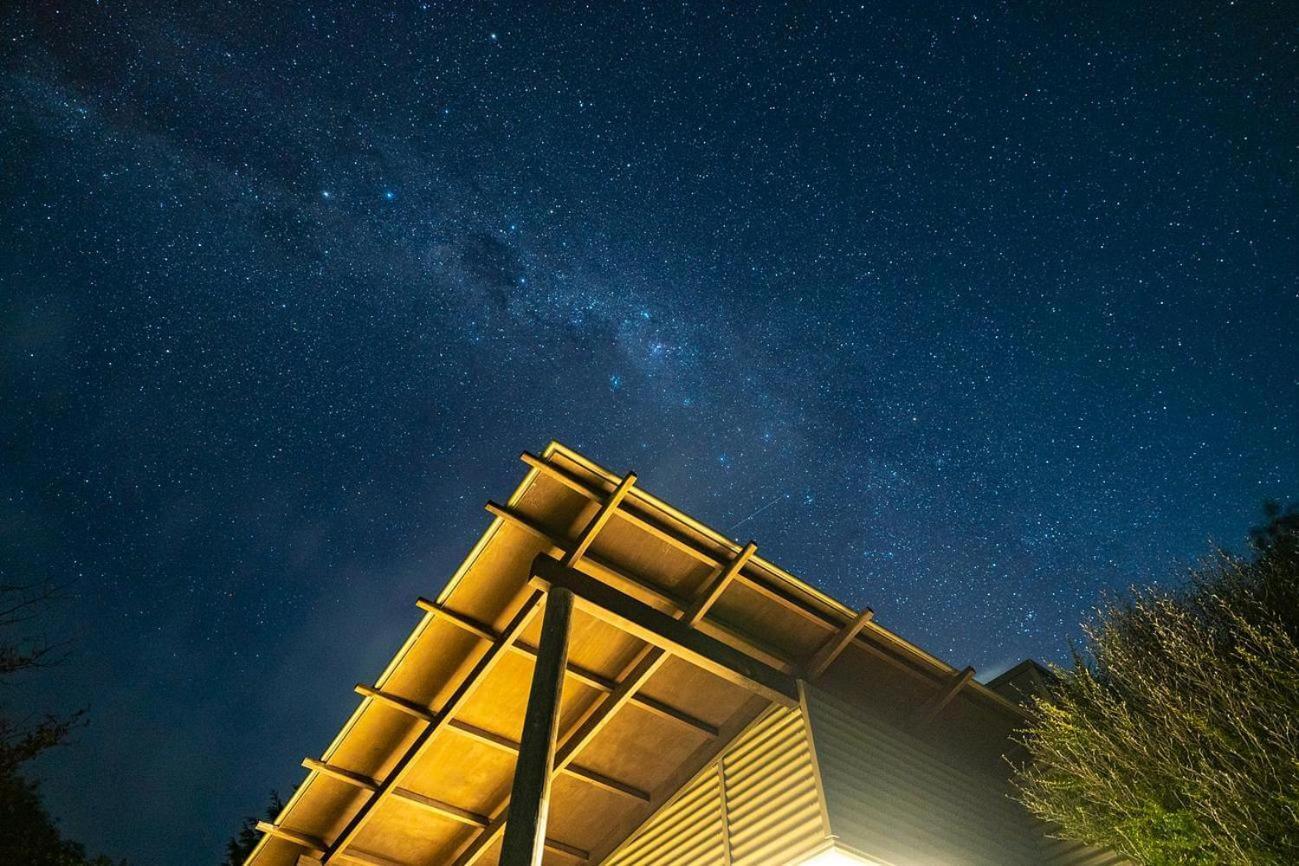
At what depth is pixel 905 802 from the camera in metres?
7.10

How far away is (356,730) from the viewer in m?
8.09

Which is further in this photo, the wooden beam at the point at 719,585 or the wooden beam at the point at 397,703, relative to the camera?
the wooden beam at the point at 397,703

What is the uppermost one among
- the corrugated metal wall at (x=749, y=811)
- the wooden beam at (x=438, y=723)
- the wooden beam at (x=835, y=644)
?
the wooden beam at (x=835, y=644)

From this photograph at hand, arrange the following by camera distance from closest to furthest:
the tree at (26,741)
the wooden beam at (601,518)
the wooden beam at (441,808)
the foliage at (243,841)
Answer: the wooden beam at (601,518) < the wooden beam at (441,808) < the tree at (26,741) < the foliage at (243,841)

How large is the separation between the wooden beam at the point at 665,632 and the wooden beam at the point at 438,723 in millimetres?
398

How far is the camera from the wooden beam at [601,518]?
20.8 feet

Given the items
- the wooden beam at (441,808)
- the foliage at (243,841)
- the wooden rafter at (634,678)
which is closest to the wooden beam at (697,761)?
the wooden rafter at (634,678)

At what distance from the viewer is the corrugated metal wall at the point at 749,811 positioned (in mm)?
6395

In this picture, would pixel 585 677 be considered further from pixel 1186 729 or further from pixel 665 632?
pixel 1186 729

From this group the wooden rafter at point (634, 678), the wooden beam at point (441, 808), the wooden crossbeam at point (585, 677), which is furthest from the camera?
the wooden beam at point (441, 808)

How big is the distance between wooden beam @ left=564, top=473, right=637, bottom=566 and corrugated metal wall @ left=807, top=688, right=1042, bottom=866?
2747 mm

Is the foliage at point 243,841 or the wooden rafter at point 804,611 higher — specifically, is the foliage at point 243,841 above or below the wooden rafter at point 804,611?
above

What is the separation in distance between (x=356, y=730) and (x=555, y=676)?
3509 millimetres

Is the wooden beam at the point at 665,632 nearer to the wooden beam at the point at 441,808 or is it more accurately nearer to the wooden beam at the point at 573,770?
the wooden beam at the point at 573,770
